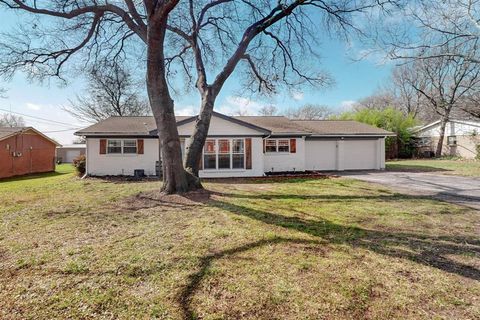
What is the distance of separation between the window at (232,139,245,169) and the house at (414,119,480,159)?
23.3 metres

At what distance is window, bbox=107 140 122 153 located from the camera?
15.3 m

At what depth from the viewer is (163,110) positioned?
8.46 m

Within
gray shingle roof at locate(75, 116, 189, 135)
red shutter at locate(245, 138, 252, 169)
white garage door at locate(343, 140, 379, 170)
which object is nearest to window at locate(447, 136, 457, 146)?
white garage door at locate(343, 140, 379, 170)

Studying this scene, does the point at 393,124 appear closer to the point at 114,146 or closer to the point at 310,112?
the point at 310,112

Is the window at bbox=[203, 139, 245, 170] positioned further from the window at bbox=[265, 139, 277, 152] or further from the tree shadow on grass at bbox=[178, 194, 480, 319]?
the tree shadow on grass at bbox=[178, 194, 480, 319]

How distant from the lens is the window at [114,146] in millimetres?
15334

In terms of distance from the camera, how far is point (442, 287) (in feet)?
10.5

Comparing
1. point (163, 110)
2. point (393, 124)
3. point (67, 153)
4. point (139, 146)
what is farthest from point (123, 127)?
point (67, 153)

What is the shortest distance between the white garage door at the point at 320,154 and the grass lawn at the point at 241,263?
10967mm

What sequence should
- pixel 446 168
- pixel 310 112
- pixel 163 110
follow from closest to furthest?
1. pixel 163 110
2. pixel 446 168
3. pixel 310 112

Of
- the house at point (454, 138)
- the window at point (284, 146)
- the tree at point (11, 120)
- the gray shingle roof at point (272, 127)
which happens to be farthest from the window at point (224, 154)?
the tree at point (11, 120)

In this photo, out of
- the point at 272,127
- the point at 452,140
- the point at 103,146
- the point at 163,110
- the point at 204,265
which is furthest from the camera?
the point at 452,140

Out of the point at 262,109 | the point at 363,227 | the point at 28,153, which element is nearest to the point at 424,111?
the point at 262,109

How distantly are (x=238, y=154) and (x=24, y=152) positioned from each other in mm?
19122
